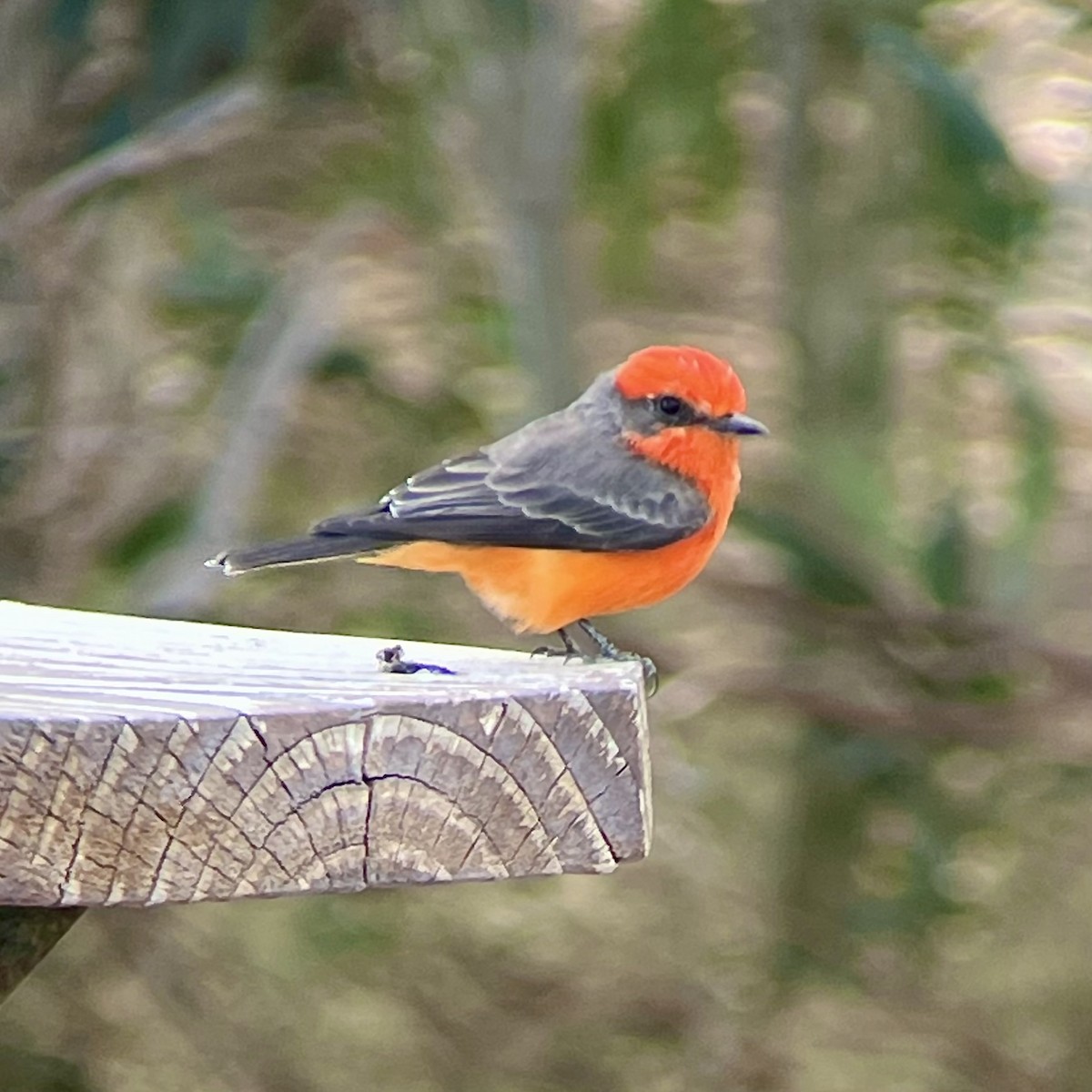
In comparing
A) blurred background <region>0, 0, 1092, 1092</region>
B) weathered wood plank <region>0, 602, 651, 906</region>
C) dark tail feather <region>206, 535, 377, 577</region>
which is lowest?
blurred background <region>0, 0, 1092, 1092</region>

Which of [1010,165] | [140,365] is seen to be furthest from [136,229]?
[1010,165]

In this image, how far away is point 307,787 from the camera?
2.53 meters

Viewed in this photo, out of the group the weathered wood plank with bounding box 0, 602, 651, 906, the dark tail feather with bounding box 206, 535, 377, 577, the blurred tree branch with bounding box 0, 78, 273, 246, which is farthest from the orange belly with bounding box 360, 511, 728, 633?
the weathered wood plank with bounding box 0, 602, 651, 906

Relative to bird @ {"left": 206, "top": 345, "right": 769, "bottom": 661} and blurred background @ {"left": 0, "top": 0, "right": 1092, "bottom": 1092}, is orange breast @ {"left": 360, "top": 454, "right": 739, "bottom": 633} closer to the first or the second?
bird @ {"left": 206, "top": 345, "right": 769, "bottom": 661}

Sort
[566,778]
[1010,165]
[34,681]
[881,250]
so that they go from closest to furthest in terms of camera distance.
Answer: [566,778]
[34,681]
[1010,165]
[881,250]

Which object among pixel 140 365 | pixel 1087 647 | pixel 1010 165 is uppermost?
pixel 1010 165

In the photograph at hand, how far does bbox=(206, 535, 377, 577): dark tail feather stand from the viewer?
4.24 meters

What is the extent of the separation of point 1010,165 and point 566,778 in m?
2.99

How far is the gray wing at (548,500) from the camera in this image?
15.0ft

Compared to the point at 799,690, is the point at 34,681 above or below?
above

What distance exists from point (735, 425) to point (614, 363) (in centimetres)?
172

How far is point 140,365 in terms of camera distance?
241 inches

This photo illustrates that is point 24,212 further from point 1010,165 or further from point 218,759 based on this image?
point 218,759

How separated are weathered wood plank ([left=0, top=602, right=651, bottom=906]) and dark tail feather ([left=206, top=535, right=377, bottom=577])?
1.45 meters
